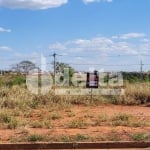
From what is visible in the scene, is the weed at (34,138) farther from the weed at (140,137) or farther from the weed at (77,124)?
the weed at (77,124)

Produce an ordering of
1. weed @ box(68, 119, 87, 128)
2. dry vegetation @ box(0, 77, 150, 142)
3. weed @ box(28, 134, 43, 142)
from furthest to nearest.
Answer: weed @ box(68, 119, 87, 128), dry vegetation @ box(0, 77, 150, 142), weed @ box(28, 134, 43, 142)

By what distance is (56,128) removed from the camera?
14789 mm

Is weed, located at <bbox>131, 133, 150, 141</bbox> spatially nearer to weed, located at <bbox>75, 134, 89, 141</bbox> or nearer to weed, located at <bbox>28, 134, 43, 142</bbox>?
weed, located at <bbox>75, 134, 89, 141</bbox>

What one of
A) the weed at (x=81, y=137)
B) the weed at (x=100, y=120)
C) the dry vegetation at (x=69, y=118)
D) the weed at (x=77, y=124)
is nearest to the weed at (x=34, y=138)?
the dry vegetation at (x=69, y=118)

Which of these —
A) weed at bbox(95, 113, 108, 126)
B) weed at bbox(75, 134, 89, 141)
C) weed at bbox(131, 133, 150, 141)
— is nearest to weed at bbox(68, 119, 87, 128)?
weed at bbox(95, 113, 108, 126)

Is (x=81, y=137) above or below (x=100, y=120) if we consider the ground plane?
below

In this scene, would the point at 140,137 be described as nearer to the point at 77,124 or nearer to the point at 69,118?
the point at 77,124

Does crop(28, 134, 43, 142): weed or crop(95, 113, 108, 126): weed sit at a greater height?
crop(95, 113, 108, 126): weed

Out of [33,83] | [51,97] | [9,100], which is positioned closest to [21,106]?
[9,100]

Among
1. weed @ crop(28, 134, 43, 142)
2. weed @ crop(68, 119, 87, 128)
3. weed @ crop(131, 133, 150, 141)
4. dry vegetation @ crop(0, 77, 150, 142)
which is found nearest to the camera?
weed @ crop(28, 134, 43, 142)

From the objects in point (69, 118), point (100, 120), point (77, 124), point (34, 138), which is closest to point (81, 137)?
point (34, 138)

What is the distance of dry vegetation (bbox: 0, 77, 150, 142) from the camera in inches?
513

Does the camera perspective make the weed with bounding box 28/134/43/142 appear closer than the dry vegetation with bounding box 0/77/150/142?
Yes

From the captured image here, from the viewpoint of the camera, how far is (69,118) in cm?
1783
